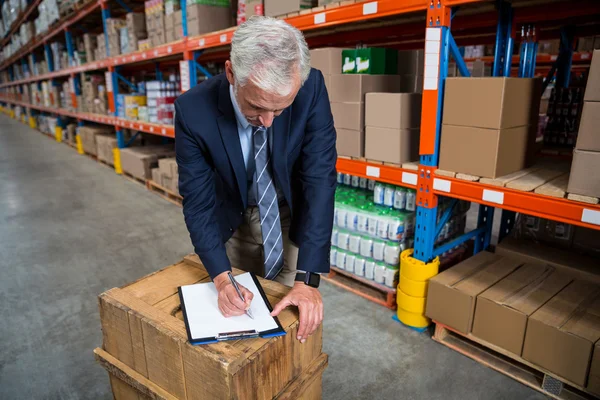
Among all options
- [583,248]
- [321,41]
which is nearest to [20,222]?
[321,41]

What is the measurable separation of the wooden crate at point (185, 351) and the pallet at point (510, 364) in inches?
50.5

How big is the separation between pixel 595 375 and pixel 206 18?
4.26 metres

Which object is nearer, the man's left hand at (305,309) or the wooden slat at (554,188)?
the man's left hand at (305,309)

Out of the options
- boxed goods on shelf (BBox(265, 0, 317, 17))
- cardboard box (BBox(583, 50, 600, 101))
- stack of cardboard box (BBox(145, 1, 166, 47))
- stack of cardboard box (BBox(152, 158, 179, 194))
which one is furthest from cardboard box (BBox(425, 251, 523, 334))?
stack of cardboard box (BBox(145, 1, 166, 47))

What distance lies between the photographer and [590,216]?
1767 millimetres

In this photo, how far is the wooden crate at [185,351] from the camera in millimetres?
1064

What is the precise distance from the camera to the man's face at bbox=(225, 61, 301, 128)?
1.09 m

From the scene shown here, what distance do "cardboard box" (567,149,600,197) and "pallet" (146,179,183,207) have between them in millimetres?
4253

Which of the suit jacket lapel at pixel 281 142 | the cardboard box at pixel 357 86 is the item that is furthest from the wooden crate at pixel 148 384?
the cardboard box at pixel 357 86

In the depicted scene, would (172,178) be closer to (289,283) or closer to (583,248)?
(289,283)

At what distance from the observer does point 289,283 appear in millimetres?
1853

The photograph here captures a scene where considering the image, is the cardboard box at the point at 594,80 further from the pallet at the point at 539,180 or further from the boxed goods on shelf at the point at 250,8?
the boxed goods on shelf at the point at 250,8

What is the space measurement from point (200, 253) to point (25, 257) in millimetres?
3114

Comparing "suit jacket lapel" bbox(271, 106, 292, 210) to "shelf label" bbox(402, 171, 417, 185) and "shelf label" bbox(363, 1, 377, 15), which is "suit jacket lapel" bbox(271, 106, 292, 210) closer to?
"shelf label" bbox(402, 171, 417, 185)
